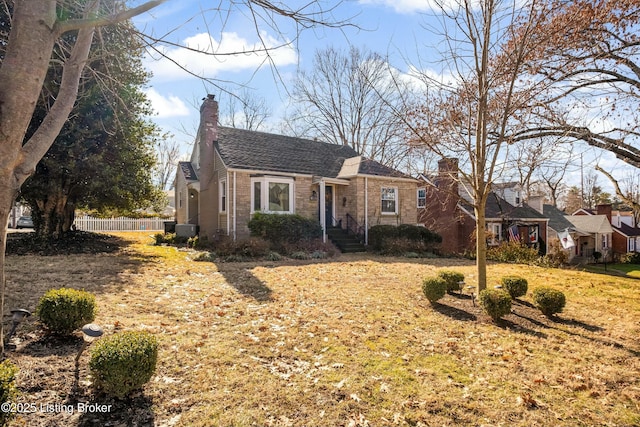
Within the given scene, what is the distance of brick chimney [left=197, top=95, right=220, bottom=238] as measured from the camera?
17.3m

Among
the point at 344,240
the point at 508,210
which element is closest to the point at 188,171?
the point at 344,240

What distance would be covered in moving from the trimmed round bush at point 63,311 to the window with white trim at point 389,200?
16360mm

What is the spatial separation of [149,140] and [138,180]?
76.6 inches

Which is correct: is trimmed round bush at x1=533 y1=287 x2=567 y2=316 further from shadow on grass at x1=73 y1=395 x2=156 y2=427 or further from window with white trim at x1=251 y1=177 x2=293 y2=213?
window with white trim at x1=251 y1=177 x2=293 y2=213

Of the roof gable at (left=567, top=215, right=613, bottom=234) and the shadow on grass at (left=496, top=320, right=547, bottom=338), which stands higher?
the roof gable at (left=567, top=215, right=613, bottom=234)

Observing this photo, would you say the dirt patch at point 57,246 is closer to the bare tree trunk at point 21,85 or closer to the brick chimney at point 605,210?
the bare tree trunk at point 21,85

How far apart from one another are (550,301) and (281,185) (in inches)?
489

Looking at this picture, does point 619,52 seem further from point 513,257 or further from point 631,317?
point 513,257

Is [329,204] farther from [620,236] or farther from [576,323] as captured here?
[620,236]

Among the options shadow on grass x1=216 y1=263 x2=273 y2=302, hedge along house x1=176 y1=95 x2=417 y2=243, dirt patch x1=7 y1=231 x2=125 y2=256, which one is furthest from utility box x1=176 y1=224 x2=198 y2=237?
shadow on grass x1=216 y1=263 x2=273 y2=302

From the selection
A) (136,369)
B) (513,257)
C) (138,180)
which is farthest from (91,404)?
(513,257)

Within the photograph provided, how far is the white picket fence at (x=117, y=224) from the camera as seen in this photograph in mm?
24953

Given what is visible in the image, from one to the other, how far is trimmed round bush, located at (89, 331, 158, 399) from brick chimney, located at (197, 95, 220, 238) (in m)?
14.3

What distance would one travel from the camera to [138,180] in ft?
45.1
